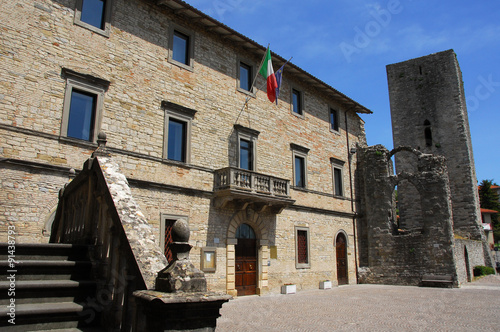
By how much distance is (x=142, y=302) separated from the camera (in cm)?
298

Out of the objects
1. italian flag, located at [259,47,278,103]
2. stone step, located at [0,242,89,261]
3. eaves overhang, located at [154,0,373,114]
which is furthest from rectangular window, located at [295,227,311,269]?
stone step, located at [0,242,89,261]

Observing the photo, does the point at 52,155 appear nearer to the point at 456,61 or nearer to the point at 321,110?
the point at 321,110

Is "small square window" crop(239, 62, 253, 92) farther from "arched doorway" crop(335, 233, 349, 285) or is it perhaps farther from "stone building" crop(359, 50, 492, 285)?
"arched doorway" crop(335, 233, 349, 285)

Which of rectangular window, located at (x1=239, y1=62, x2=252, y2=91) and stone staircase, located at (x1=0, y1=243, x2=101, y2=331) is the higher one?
rectangular window, located at (x1=239, y1=62, x2=252, y2=91)

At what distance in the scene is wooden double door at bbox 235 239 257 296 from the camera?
14.9 m

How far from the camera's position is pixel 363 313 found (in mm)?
10383

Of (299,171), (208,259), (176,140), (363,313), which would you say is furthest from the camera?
(299,171)

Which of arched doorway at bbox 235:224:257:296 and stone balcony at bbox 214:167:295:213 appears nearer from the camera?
stone balcony at bbox 214:167:295:213

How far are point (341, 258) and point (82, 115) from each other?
49.4 ft

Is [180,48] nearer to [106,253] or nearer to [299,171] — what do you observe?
[299,171]

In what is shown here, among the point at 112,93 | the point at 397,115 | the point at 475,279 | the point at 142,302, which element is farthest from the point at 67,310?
the point at 397,115

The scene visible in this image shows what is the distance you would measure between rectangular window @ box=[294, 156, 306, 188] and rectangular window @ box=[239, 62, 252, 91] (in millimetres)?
4431

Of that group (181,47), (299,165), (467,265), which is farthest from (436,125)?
(181,47)

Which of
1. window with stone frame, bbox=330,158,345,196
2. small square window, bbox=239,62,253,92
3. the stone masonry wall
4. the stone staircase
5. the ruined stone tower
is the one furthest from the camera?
the ruined stone tower
